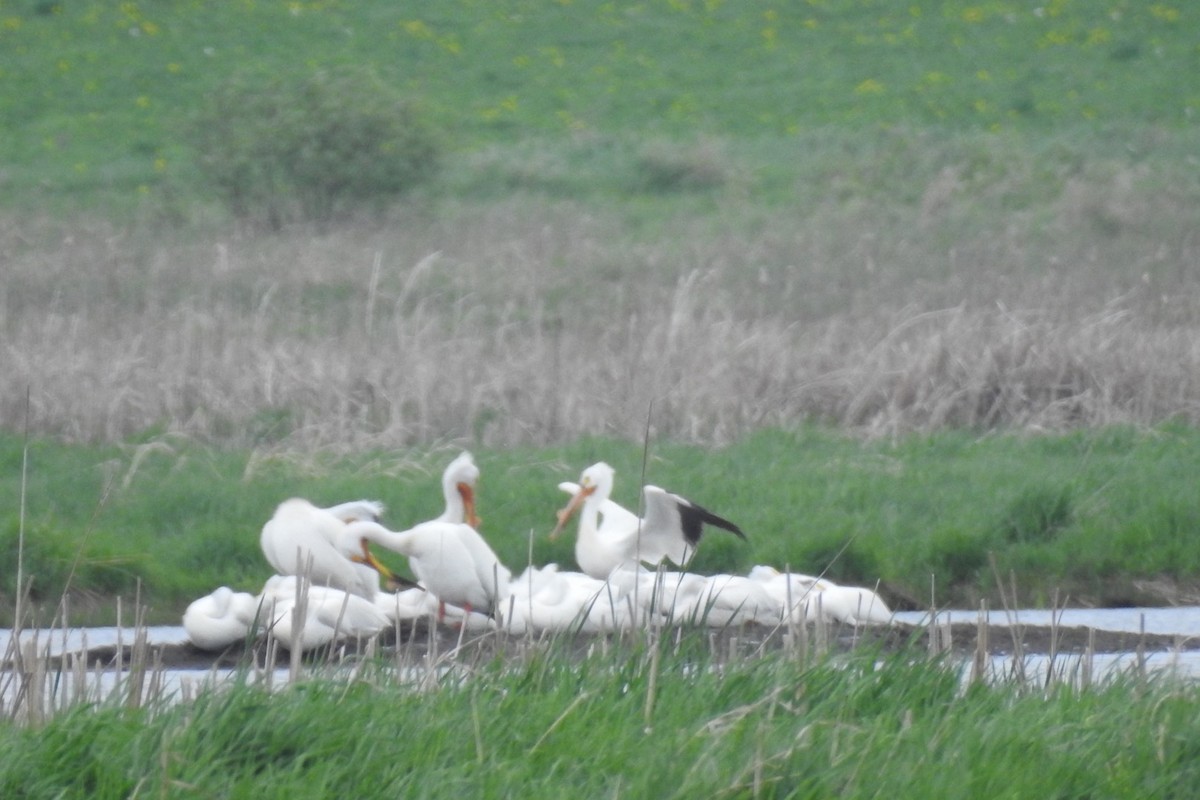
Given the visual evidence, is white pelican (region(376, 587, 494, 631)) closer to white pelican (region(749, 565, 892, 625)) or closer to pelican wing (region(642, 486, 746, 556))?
pelican wing (region(642, 486, 746, 556))

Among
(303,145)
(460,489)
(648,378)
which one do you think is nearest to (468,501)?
(460,489)

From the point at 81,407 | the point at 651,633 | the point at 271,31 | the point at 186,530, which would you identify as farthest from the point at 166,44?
the point at 651,633

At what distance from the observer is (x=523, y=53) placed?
3186 centimetres

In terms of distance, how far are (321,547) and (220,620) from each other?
26.4 inches

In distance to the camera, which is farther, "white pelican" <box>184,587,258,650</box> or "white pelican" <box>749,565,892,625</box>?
"white pelican" <box>749,565,892,625</box>

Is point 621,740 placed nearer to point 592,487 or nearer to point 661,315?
point 592,487

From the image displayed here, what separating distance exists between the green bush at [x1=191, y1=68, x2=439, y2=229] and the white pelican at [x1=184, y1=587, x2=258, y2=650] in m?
12.6

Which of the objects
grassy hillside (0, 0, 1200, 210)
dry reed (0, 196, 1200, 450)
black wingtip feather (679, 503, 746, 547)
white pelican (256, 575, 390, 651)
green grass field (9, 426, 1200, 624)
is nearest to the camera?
white pelican (256, 575, 390, 651)

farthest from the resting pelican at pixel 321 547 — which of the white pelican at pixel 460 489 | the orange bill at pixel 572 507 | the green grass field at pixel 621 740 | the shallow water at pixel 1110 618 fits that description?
the green grass field at pixel 621 740

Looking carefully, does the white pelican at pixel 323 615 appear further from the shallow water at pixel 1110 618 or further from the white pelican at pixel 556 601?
the shallow water at pixel 1110 618

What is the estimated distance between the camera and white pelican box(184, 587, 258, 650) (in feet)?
22.7

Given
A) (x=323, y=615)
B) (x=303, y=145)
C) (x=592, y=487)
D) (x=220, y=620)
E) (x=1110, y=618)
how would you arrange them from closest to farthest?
(x=323, y=615) → (x=220, y=620) → (x=1110, y=618) → (x=592, y=487) → (x=303, y=145)

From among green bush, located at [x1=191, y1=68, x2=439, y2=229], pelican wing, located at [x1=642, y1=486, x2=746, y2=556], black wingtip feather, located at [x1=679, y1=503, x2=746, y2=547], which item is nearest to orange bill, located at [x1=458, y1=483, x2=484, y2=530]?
pelican wing, located at [x1=642, y1=486, x2=746, y2=556]

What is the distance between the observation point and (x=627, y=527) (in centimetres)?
834
